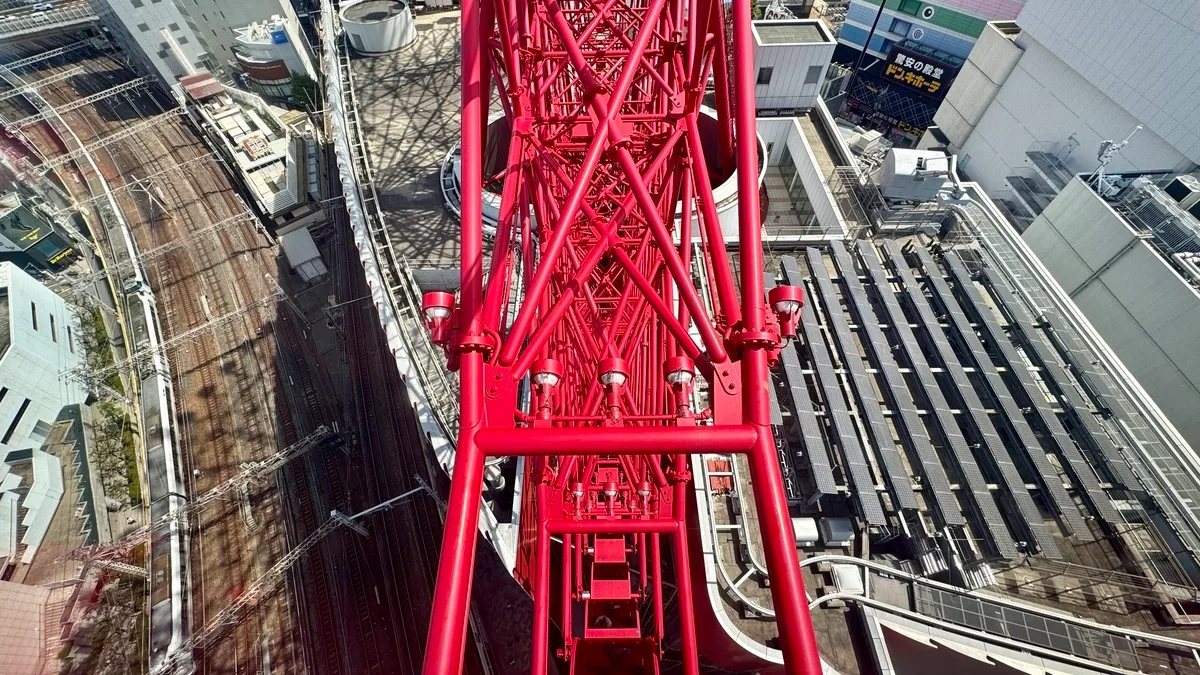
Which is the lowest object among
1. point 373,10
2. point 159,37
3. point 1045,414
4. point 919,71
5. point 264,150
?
point 1045,414

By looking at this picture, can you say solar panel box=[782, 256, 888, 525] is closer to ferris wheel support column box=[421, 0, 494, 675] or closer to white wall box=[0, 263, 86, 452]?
ferris wheel support column box=[421, 0, 494, 675]

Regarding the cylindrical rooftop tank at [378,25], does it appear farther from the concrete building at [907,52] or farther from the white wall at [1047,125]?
the white wall at [1047,125]

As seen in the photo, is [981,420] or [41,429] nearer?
[981,420]

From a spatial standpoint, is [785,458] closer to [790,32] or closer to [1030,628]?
[1030,628]

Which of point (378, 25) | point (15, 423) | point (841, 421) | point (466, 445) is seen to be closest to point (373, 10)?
point (378, 25)

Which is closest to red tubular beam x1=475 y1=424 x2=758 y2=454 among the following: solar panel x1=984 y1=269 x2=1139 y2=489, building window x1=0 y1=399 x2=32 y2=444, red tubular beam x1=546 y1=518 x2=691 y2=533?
red tubular beam x1=546 y1=518 x2=691 y2=533

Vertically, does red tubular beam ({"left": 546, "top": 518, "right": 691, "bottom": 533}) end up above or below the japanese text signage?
below
